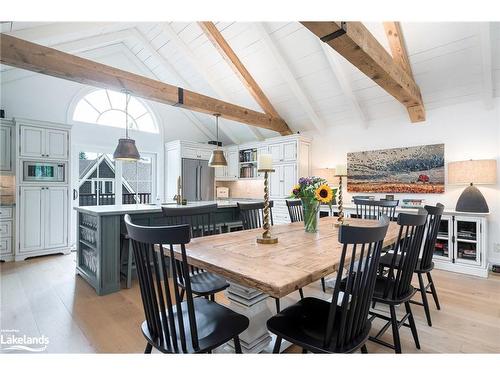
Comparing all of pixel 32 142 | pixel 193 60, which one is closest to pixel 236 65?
pixel 193 60

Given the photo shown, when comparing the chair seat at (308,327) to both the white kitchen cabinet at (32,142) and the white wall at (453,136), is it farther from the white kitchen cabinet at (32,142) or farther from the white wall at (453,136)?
the white kitchen cabinet at (32,142)

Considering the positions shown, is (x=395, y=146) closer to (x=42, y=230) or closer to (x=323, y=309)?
(x=323, y=309)

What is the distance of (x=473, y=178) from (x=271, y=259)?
3.49 m

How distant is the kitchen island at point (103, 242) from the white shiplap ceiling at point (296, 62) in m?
2.21

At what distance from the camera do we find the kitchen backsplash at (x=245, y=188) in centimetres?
645

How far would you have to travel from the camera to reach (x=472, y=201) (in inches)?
136

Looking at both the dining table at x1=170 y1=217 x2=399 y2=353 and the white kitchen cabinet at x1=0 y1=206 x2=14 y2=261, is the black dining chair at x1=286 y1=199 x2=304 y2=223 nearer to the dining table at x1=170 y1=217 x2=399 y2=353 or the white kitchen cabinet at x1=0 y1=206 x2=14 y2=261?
the dining table at x1=170 y1=217 x2=399 y2=353

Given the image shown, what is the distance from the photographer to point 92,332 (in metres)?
2.08

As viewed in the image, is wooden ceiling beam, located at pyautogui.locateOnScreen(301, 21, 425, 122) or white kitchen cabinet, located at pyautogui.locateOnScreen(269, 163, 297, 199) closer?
wooden ceiling beam, located at pyautogui.locateOnScreen(301, 21, 425, 122)

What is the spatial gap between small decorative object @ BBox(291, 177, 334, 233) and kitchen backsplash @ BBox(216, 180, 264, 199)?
13.3 ft

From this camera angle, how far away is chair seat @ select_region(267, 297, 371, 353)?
3.90ft

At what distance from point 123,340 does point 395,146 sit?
459 centimetres

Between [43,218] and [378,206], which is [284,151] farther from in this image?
[43,218]

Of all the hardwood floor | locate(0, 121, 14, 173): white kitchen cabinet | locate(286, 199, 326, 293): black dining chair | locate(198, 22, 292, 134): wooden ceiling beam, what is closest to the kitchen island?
the hardwood floor
